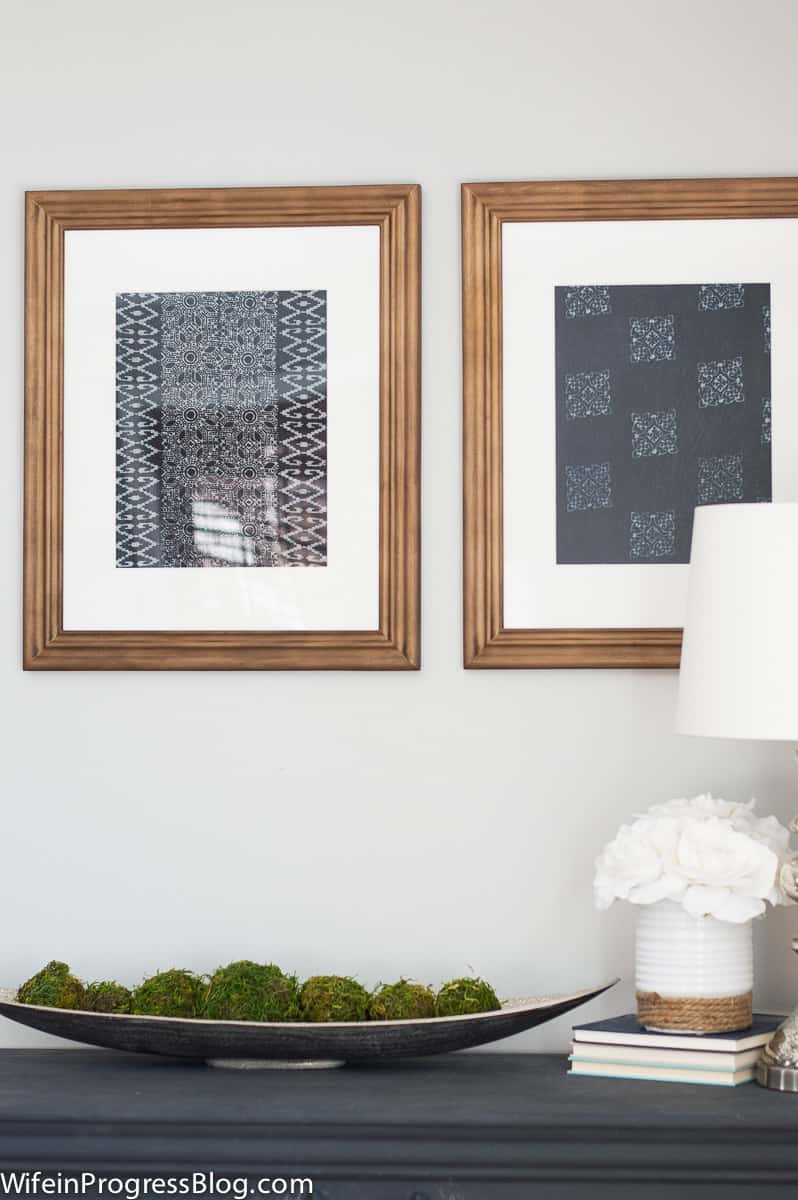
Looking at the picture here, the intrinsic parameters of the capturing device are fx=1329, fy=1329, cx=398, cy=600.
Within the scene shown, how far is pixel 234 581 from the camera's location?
2.01 meters

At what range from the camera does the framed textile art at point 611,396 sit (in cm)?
197

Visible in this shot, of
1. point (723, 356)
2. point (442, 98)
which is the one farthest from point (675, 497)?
point (442, 98)

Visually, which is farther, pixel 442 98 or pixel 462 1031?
pixel 442 98

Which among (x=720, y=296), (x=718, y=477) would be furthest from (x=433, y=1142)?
(x=720, y=296)

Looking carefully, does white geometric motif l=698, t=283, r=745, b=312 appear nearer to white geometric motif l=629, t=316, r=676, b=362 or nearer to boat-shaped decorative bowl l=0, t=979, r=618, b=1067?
white geometric motif l=629, t=316, r=676, b=362

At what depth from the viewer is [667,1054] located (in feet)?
5.49

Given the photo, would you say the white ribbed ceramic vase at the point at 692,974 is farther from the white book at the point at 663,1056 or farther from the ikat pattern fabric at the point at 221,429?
the ikat pattern fabric at the point at 221,429

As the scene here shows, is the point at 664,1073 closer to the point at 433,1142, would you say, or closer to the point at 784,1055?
the point at 784,1055

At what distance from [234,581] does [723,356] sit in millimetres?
806

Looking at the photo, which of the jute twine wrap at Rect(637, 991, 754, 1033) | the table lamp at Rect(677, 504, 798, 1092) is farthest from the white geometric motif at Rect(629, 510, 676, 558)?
the jute twine wrap at Rect(637, 991, 754, 1033)

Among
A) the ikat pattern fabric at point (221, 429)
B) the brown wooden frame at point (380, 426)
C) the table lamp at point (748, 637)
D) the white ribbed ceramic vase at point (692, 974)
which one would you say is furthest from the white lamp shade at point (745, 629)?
the ikat pattern fabric at point (221, 429)

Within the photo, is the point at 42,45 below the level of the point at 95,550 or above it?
above

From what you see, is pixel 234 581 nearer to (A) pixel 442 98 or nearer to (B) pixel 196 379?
(B) pixel 196 379

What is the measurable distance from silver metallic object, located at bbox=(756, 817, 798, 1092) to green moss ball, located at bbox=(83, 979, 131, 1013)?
0.83 m
